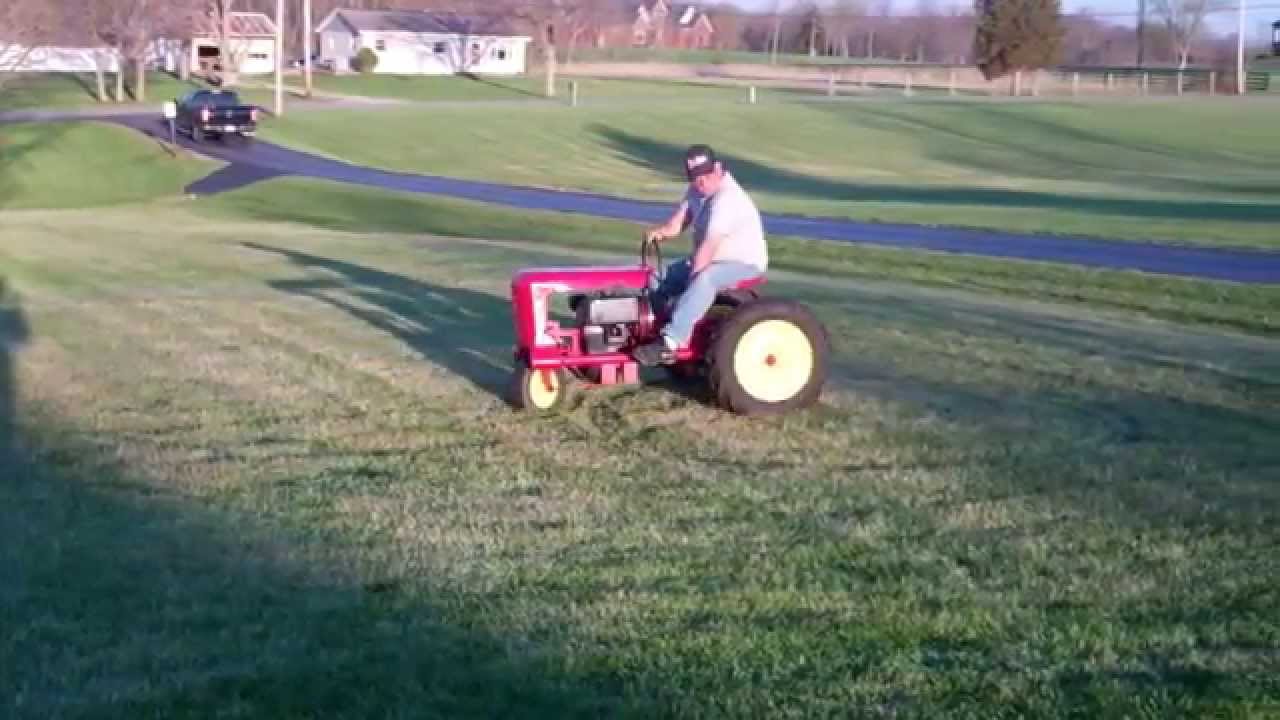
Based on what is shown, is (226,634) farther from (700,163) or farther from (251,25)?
(251,25)

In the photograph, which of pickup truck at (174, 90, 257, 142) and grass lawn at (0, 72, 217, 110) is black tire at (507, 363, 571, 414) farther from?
grass lawn at (0, 72, 217, 110)

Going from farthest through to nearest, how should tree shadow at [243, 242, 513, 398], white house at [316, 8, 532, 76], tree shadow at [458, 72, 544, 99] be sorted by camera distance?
1. white house at [316, 8, 532, 76]
2. tree shadow at [458, 72, 544, 99]
3. tree shadow at [243, 242, 513, 398]

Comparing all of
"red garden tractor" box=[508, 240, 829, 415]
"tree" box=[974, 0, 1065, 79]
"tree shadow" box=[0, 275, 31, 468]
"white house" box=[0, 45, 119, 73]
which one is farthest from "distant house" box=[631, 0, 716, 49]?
"red garden tractor" box=[508, 240, 829, 415]

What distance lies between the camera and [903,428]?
1116 cm

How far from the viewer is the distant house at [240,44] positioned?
305ft

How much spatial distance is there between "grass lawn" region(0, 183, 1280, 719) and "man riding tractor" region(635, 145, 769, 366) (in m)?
0.57

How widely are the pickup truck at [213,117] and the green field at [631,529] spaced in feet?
136

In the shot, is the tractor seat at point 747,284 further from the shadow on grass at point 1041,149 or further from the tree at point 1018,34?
the tree at point 1018,34

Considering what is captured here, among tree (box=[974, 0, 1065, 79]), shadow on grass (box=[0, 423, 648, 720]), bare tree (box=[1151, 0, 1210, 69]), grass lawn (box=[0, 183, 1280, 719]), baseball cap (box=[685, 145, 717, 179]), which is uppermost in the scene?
bare tree (box=[1151, 0, 1210, 69])

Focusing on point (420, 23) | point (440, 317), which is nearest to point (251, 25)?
point (420, 23)

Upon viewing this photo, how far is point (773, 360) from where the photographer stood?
1166cm

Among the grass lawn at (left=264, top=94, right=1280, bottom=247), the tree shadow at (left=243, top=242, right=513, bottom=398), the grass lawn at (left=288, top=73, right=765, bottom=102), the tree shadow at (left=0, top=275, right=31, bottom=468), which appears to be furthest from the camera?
the grass lawn at (left=288, top=73, right=765, bottom=102)

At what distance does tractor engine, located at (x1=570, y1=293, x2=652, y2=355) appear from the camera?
38.7 feet

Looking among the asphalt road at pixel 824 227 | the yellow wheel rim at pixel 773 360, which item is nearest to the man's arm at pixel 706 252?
the yellow wheel rim at pixel 773 360
